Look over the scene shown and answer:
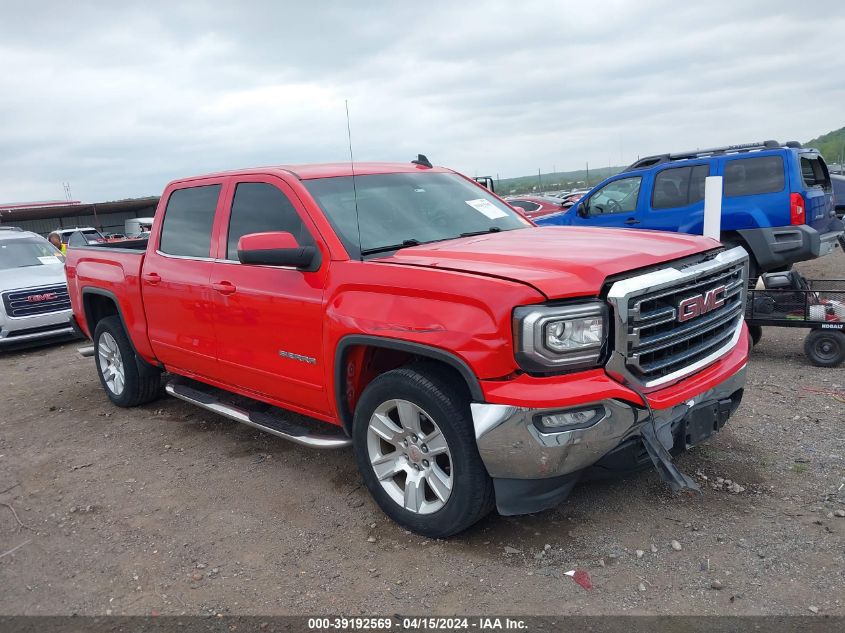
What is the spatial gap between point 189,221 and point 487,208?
2212 mm

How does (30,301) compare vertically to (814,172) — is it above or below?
below

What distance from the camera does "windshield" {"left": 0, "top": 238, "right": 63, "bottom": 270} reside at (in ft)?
34.7

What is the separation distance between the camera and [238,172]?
4.60 metres

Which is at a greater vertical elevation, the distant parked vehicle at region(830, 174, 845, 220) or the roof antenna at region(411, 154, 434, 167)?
the roof antenna at region(411, 154, 434, 167)

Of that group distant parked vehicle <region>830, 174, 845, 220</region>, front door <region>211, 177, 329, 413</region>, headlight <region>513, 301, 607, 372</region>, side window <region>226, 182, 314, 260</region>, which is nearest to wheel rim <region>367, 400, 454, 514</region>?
front door <region>211, 177, 329, 413</region>

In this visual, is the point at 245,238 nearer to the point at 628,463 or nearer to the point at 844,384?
the point at 628,463

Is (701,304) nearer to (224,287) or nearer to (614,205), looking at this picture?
(224,287)

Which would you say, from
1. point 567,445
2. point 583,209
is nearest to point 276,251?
point 567,445

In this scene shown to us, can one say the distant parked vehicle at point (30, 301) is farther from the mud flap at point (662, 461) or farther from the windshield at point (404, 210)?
the mud flap at point (662, 461)

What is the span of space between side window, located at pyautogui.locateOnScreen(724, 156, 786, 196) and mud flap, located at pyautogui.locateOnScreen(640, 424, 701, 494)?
21.0ft

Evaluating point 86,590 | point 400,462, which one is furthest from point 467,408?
point 86,590

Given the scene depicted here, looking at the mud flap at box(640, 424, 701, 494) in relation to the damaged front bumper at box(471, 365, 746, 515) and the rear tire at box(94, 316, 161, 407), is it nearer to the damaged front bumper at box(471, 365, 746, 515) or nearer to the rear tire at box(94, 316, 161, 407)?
the damaged front bumper at box(471, 365, 746, 515)

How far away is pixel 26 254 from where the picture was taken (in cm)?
1090

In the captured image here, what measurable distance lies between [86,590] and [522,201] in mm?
17059
